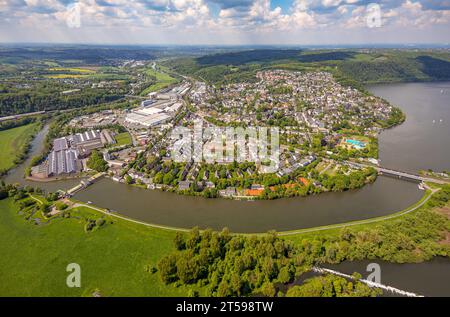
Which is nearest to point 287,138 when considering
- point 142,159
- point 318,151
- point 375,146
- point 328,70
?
point 318,151

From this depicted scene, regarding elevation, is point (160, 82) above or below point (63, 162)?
above

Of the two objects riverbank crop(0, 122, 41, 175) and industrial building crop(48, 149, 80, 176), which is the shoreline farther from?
riverbank crop(0, 122, 41, 175)

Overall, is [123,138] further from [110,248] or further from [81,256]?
[81,256]

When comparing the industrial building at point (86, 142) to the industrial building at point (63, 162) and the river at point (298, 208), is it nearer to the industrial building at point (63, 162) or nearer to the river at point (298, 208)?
the industrial building at point (63, 162)

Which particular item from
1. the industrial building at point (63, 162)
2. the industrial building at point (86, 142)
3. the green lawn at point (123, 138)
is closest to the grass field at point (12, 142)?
the industrial building at point (63, 162)

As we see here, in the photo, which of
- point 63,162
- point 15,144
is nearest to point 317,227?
point 63,162

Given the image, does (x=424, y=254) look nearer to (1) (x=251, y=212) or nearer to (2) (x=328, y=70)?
(1) (x=251, y=212)
